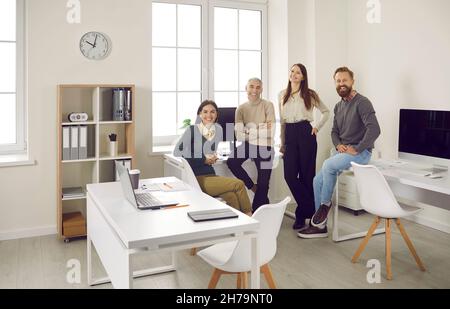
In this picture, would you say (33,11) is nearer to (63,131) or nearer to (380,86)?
(63,131)

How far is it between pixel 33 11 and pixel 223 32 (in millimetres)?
2116

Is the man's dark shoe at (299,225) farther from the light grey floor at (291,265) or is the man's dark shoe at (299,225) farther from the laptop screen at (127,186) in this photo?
the laptop screen at (127,186)

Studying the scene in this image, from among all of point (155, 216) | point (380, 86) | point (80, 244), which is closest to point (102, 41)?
point (80, 244)

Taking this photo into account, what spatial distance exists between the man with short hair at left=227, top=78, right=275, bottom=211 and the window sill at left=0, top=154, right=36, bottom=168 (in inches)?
74.7

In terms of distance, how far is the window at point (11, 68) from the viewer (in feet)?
14.1

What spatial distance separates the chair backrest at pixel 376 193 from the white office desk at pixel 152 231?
1.37 metres

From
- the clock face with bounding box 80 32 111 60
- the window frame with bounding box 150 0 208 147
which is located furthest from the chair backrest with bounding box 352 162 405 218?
the clock face with bounding box 80 32 111 60

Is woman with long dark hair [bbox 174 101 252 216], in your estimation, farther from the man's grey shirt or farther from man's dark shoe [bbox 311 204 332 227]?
the man's grey shirt

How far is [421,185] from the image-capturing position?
3.27 metres

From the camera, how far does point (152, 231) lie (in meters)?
2.08

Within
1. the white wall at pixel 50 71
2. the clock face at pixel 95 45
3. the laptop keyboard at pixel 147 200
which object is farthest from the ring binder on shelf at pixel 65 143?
the laptop keyboard at pixel 147 200

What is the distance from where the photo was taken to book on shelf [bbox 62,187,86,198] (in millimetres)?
4203

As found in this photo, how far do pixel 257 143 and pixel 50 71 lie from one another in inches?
82.1

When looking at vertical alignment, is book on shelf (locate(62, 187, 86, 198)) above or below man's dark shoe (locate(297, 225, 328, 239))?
above
